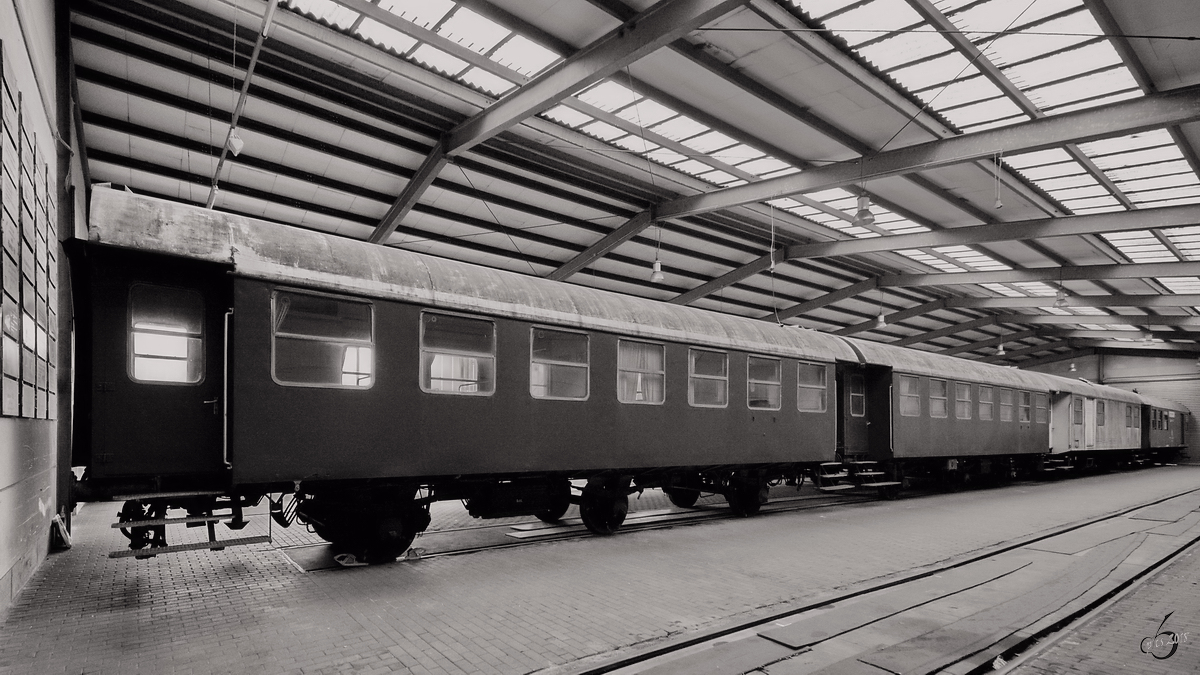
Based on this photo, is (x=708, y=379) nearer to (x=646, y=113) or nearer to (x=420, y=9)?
(x=646, y=113)

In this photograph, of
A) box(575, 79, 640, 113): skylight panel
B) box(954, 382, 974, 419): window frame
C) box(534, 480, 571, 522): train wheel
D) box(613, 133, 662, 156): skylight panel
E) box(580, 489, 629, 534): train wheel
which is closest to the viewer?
box(534, 480, 571, 522): train wheel

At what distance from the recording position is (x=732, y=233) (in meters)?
22.4

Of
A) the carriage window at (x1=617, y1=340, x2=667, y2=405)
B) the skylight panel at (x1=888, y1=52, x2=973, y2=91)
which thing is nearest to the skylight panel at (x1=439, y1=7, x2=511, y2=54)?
the carriage window at (x1=617, y1=340, x2=667, y2=405)

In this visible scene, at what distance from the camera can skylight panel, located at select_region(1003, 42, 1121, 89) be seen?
34.8 ft

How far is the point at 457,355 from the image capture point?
8.12m

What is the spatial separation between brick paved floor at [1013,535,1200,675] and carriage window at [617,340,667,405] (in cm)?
570

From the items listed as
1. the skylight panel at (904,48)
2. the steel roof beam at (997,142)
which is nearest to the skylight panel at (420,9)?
the skylight panel at (904,48)

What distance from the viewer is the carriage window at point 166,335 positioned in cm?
637

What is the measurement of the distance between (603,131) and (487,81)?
2.87 meters

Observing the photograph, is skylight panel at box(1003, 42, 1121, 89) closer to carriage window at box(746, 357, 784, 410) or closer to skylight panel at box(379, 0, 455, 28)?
carriage window at box(746, 357, 784, 410)

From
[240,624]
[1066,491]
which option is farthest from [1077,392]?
[240,624]

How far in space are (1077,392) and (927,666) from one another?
2249 centimetres

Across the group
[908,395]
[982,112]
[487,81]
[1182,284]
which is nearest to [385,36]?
[487,81]

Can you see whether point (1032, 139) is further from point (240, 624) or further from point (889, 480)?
point (240, 624)
